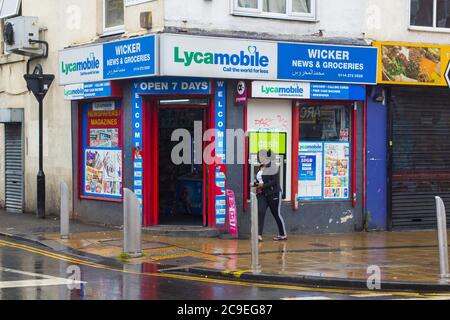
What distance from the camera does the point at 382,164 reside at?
17438 mm

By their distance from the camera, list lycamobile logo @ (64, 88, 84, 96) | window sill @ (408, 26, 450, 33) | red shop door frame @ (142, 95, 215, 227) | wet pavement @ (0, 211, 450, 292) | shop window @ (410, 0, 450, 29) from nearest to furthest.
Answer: wet pavement @ (0, 211, 450, 292) < red shop door frame @ (142, 95, 215, 227) < lycamobile logo @ (64, 88, 84, 96) < window sill @ (408, 26, 450, 33) < shop window @ (410, 0, 450, 29)

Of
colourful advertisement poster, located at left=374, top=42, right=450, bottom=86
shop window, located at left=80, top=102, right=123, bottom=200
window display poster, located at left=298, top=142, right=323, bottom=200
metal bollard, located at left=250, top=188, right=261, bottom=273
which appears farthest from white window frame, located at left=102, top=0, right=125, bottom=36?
metal bollard, located at left=250, top=188, right=261, bottom=273

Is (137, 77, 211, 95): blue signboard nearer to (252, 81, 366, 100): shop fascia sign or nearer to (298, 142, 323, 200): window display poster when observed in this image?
(252, 81, 366, 100): shop fascia sign

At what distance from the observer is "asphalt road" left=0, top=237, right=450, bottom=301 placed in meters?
9.66

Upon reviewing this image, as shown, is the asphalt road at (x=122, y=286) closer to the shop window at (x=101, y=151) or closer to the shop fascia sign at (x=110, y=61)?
the shop fascia sign at (x=110, y=61)

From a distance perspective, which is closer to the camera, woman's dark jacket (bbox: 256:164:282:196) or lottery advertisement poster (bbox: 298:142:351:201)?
woman's dark jacket (bbox: 256:164:282:196)

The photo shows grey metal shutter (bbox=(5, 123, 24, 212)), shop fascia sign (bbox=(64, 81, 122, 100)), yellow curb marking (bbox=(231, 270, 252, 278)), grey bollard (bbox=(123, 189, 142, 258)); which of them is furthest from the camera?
grey metal shutter (bbox=(5, 123, 24, 212))

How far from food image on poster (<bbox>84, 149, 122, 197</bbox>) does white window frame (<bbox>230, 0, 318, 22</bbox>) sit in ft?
13.6

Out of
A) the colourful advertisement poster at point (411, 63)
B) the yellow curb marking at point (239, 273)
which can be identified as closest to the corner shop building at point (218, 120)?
the colourful advertisement poster at point (411, 63)

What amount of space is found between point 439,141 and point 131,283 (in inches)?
397

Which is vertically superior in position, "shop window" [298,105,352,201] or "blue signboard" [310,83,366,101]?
"blue signboard" [310,83,366,101]

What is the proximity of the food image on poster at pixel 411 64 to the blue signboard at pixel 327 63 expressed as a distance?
1.26 feet

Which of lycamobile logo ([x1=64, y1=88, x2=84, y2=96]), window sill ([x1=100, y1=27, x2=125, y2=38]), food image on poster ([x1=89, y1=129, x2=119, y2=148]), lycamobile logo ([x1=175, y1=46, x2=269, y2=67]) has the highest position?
window sill ([x1=100, y1=27, x2=125, y2=38])

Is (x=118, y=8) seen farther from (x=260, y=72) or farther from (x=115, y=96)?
(x=260, y=72)
